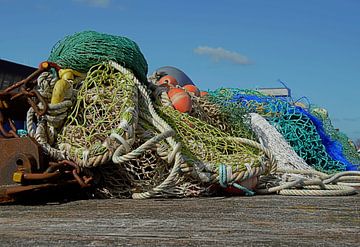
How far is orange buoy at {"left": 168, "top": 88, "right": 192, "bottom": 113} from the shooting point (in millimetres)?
3776

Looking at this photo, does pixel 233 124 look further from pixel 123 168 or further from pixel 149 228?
pixel 149 228

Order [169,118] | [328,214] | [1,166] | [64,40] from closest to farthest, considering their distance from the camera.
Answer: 1. [328,214]
2. [1,166]
3. [169,118]
4. [64,40]

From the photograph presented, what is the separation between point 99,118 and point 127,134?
0.27 meters

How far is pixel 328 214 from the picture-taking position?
96.8 inches

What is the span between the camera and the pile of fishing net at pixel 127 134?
314cm

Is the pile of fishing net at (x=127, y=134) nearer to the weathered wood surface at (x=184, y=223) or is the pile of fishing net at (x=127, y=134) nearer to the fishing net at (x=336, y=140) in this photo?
the weathered wood surface at (x=184, y=223)

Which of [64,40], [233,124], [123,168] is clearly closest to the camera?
[123,168]

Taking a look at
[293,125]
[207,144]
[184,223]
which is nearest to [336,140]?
[293,125]

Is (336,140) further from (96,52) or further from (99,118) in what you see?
(99,118)

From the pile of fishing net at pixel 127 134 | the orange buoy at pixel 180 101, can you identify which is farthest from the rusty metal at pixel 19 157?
the orange buoy at pixel 180 101

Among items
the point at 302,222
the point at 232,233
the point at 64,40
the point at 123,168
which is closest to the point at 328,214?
the point at 302,222

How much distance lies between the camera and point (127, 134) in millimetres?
3111

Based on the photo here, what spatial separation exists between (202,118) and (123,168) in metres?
0.91


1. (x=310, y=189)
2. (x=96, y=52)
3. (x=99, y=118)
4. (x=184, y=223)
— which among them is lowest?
(x=184, y=223)
